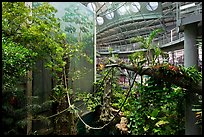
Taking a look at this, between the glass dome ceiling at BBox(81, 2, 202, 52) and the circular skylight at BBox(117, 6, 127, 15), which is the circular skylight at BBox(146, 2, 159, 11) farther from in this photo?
the circular skylight at BBox(117, 6, 127, 15)

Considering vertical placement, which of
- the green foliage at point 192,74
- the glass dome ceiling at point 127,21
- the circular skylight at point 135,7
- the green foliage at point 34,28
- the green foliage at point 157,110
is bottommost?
the green foliage at point 157,110

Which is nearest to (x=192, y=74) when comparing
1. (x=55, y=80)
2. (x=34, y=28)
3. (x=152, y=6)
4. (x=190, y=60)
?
(x=190, y=60)

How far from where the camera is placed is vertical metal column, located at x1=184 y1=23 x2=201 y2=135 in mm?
4447

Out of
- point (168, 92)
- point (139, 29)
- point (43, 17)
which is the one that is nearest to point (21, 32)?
point (43, 17)

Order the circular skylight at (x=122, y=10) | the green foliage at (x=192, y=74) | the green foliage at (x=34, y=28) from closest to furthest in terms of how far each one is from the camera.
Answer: the green foliage at (x=34, y=28) < the green foliage at (x=192, y=74) < the circular skylight at (x=122, y=10)

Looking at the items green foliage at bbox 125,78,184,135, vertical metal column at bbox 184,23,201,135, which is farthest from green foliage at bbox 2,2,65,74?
vertical metal column at bbox 184,23,201,135

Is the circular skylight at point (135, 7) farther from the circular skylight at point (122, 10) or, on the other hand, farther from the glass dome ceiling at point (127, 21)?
the circular skylight at point (122, 10)

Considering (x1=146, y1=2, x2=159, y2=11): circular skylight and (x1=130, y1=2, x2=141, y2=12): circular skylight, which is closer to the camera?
(x1=146, y1=2, x2=159, y2=11): circular skylight

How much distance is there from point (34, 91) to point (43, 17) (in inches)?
67.8

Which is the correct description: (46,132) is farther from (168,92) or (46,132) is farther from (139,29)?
(139,29)

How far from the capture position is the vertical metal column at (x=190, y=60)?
4447 mm

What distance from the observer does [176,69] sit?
14.0 feet

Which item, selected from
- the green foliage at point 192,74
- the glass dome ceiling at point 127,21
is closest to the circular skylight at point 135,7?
the glass dome ceiling at point 127,21

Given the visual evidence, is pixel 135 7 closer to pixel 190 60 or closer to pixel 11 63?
pixel 190 60
